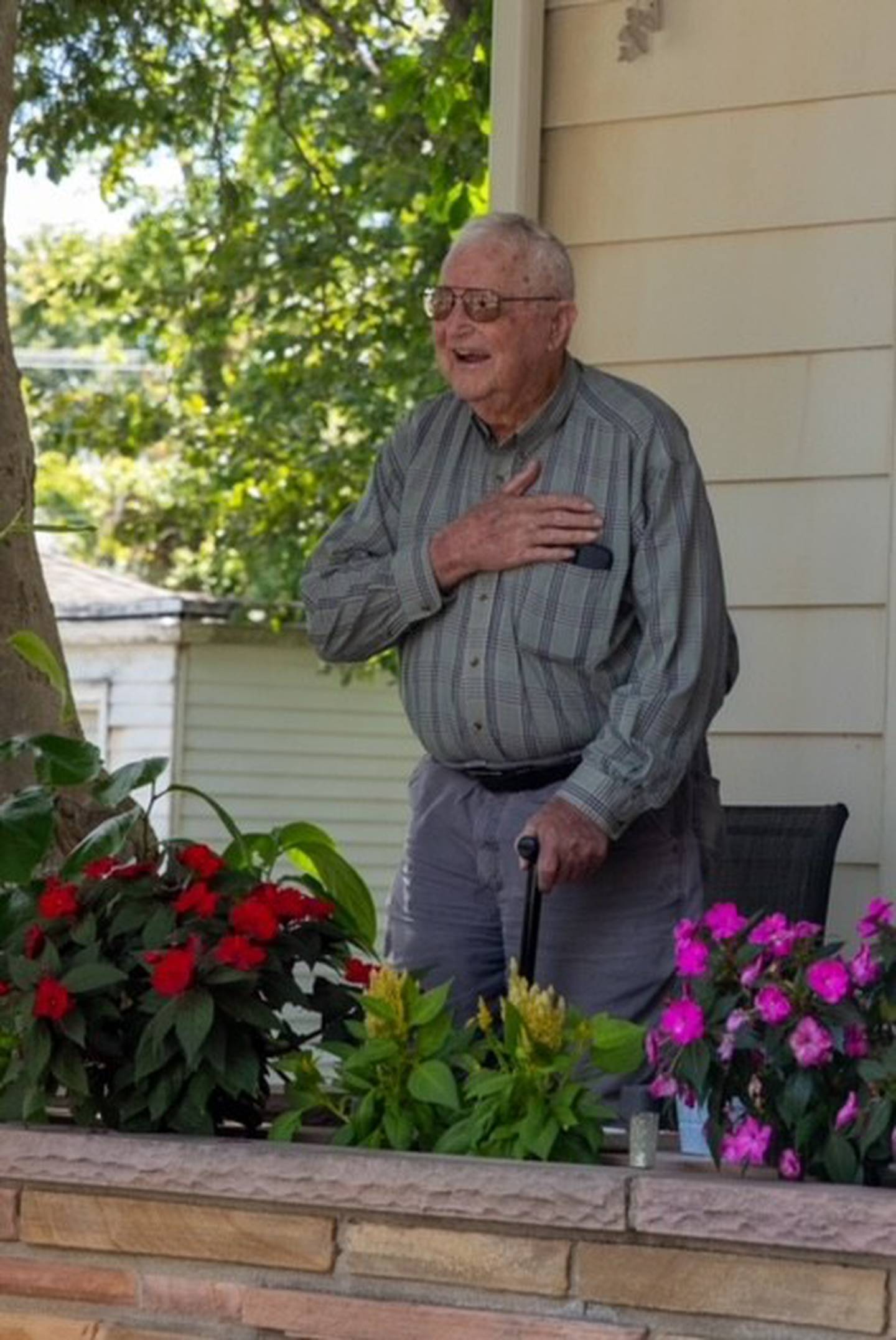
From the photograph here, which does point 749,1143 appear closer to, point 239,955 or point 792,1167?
point 792,1167

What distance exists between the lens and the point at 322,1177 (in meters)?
2.61

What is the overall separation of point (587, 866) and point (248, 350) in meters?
12.5

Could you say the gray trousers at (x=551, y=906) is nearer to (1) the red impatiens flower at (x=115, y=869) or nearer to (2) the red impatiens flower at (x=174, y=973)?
(1) the red impatiens flower at (x=115, y=869)

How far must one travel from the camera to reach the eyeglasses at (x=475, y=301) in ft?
11.2

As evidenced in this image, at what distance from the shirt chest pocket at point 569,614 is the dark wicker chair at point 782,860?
0.71m

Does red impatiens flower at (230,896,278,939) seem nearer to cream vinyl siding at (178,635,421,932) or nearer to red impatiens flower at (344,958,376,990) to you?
red impatiens flower at (344,958,376,990)

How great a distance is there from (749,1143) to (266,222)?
10.2m

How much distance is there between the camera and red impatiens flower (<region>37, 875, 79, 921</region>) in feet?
9.96

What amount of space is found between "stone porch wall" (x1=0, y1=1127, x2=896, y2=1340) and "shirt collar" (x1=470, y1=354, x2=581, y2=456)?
113 centimetres

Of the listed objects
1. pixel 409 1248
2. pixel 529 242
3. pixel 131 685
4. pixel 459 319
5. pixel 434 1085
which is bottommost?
pixel 131 685

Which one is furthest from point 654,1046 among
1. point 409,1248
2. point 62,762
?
point 62,762

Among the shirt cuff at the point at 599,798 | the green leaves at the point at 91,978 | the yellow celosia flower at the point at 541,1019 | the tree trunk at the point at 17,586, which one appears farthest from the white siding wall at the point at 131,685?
the yellow celosia flower at the point at 541,1019

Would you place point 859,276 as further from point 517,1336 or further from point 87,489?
point 87,489

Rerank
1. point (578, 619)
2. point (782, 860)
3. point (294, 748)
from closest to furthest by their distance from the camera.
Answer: point (578, 619), point (782, 860), point (294, 748)
